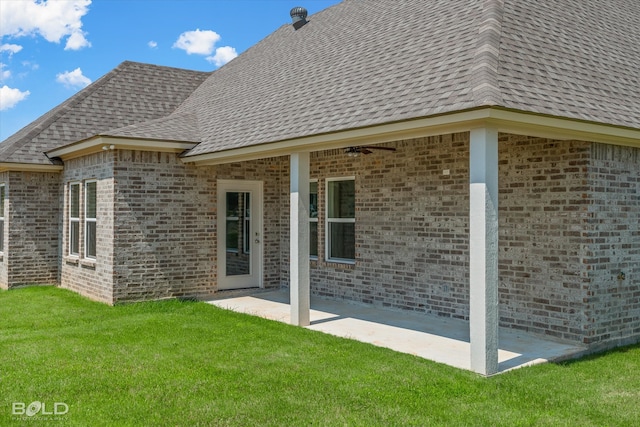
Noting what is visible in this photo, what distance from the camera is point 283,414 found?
16.6ft

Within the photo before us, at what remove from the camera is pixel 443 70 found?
738 centimetres

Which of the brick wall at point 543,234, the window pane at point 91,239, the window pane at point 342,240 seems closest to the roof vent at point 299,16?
the window pane at point 342,240

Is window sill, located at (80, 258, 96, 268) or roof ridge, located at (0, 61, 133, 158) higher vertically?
roof ridge, located at (0, 61, 133, 158)

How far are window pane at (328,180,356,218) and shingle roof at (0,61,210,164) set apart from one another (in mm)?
5774

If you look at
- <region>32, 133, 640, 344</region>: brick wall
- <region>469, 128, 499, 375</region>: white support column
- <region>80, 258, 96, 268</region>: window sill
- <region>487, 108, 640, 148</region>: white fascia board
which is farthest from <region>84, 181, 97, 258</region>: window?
<region>487, 108, 640, 148</region>: white fascia board

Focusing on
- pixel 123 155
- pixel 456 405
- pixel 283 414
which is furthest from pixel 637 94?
pixel 123 155

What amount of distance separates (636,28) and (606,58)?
258cm

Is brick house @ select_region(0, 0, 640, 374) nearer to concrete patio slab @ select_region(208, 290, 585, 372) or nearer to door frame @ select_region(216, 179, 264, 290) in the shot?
door frame @ select_region(216, 179, 264, 290)

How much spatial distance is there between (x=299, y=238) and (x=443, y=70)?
321 centimetres

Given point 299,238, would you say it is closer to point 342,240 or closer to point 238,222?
point 342,240

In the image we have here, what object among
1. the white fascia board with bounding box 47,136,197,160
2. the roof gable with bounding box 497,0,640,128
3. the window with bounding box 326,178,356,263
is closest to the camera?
the roof gable with bounding box 497,0,640,128

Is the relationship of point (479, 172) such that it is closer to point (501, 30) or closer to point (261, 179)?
point (501, 30)

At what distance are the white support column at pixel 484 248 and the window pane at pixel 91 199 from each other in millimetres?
8245

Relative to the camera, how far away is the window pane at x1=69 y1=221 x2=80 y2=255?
1245 cm
